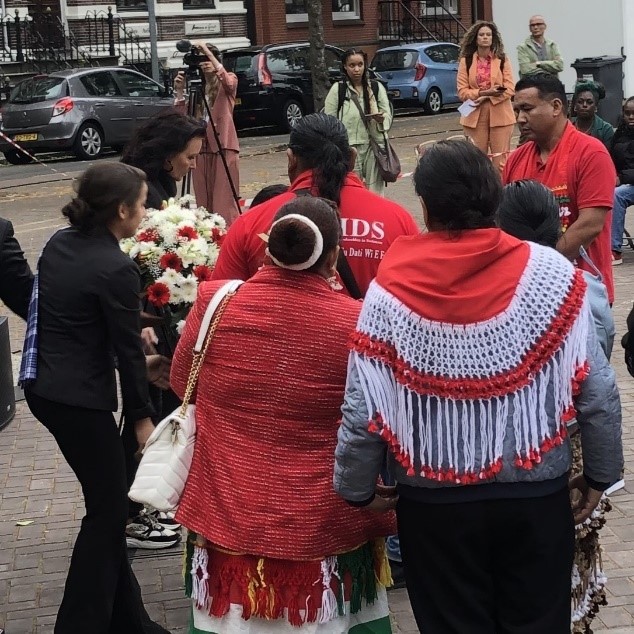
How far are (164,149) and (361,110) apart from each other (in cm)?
541

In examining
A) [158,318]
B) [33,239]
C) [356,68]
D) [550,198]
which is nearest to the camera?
[550,198]

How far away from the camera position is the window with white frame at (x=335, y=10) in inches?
1373

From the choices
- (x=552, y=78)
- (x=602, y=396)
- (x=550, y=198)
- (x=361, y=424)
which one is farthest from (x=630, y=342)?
(x=552, y=78)

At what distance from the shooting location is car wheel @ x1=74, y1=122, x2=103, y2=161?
71.6 ft

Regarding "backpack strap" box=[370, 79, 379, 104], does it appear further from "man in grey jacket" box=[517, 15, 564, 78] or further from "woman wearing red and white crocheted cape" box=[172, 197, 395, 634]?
"woman wearing red and white crocheted cape" box=[172, 197, 395, 634]

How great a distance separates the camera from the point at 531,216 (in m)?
3.71

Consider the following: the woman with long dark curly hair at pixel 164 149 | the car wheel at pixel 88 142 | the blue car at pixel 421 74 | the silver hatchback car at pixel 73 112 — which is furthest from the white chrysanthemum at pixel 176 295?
the blue car at pixel 421 74

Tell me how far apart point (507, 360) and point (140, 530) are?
2945mm

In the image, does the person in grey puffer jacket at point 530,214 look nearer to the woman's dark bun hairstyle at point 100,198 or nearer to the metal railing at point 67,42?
the woman's dark bun hairstyle at point 100,198

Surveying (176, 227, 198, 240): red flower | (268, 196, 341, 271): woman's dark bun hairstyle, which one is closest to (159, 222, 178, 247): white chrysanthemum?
(176, 227, 198, 240): red flower

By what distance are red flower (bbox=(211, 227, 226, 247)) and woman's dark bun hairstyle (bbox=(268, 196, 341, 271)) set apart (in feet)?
4.96

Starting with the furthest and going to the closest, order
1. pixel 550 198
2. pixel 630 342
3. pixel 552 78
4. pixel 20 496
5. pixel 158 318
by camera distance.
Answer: pixel 20 496
pixel 552 78
pixel 158 318
pixel 630 342
pixel 550 198

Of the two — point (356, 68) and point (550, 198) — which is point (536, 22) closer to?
point (356, 68)

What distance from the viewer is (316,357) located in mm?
3475
